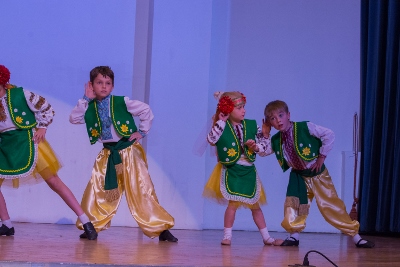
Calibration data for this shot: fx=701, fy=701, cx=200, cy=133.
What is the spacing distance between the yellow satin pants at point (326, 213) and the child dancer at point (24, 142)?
1365 millimetres

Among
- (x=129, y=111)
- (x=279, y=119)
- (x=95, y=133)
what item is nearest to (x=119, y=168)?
(x=95, y=133)

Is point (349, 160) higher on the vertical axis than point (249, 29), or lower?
lower

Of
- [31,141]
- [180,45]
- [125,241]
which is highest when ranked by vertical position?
[180,45]

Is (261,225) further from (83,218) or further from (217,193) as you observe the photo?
(83,218)

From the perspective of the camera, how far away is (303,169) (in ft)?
16.0

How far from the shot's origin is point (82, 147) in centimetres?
620

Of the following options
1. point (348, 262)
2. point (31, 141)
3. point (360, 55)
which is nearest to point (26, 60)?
point (31, 141)

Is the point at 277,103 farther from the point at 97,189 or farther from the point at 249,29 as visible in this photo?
the point at 249,29

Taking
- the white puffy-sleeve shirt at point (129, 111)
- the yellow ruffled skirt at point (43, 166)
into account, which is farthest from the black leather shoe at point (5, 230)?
the white puffy-sleeve shirt at point (129, 111)

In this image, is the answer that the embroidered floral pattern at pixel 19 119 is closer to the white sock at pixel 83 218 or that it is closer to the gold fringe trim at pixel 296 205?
the white sock at pixel 83 218

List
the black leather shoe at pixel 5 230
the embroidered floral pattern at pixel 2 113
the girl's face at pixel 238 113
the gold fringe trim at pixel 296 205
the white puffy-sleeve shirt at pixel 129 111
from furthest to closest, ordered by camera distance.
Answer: the gold fringe trim at pixel 296 205 → the girl's face at pixel 238 113 → the white puffy-sleeve shirt at pixel 129 111 → the black leather shoe at pixel 5 230 → the embroidered floral pattern at pixel 2 113

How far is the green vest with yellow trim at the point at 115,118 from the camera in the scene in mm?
4617

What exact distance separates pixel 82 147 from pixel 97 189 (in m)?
1.57

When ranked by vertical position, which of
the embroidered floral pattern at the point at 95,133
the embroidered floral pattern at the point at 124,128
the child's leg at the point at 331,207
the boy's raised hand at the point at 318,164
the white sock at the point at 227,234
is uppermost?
the embroidered floral pattern at the point at 124,128
